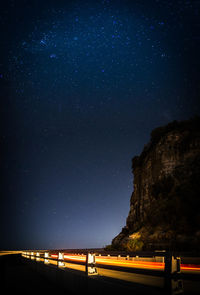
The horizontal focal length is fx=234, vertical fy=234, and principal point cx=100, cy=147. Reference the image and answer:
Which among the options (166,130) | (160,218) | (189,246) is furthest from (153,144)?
(189,246)

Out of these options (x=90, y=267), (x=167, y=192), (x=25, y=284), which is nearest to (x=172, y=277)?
(x=90, y=267)

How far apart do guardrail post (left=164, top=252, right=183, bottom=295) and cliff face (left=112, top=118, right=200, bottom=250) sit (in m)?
30.6

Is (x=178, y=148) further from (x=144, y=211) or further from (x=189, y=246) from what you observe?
(x=189, y=246)

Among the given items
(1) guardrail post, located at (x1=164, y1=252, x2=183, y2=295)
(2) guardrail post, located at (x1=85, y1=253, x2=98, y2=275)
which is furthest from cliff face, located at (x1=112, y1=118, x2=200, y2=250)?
(1) guardrail post, located at (x1=164, y1=252, x2=183, y2=295)

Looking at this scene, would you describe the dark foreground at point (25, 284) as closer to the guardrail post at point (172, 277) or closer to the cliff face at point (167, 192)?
the guardrail post at point (172, 277)

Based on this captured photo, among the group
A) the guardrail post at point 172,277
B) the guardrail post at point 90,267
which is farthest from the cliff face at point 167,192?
the guardrail post at point 172,277

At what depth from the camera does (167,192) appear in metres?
49.2

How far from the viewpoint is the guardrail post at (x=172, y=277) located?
11.4 ft

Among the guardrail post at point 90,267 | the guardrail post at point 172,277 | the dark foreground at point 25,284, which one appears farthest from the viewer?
the dark foreground at point 25,284

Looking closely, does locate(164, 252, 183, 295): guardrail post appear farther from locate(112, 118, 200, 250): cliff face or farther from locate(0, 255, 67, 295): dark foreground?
locate(112, 118, 200, 250): cliff face

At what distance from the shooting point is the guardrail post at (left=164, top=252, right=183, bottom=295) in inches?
136

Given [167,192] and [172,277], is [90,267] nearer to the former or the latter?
[172,277]

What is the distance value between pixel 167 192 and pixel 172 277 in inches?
1894

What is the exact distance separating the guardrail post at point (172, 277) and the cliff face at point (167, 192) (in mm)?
30580
